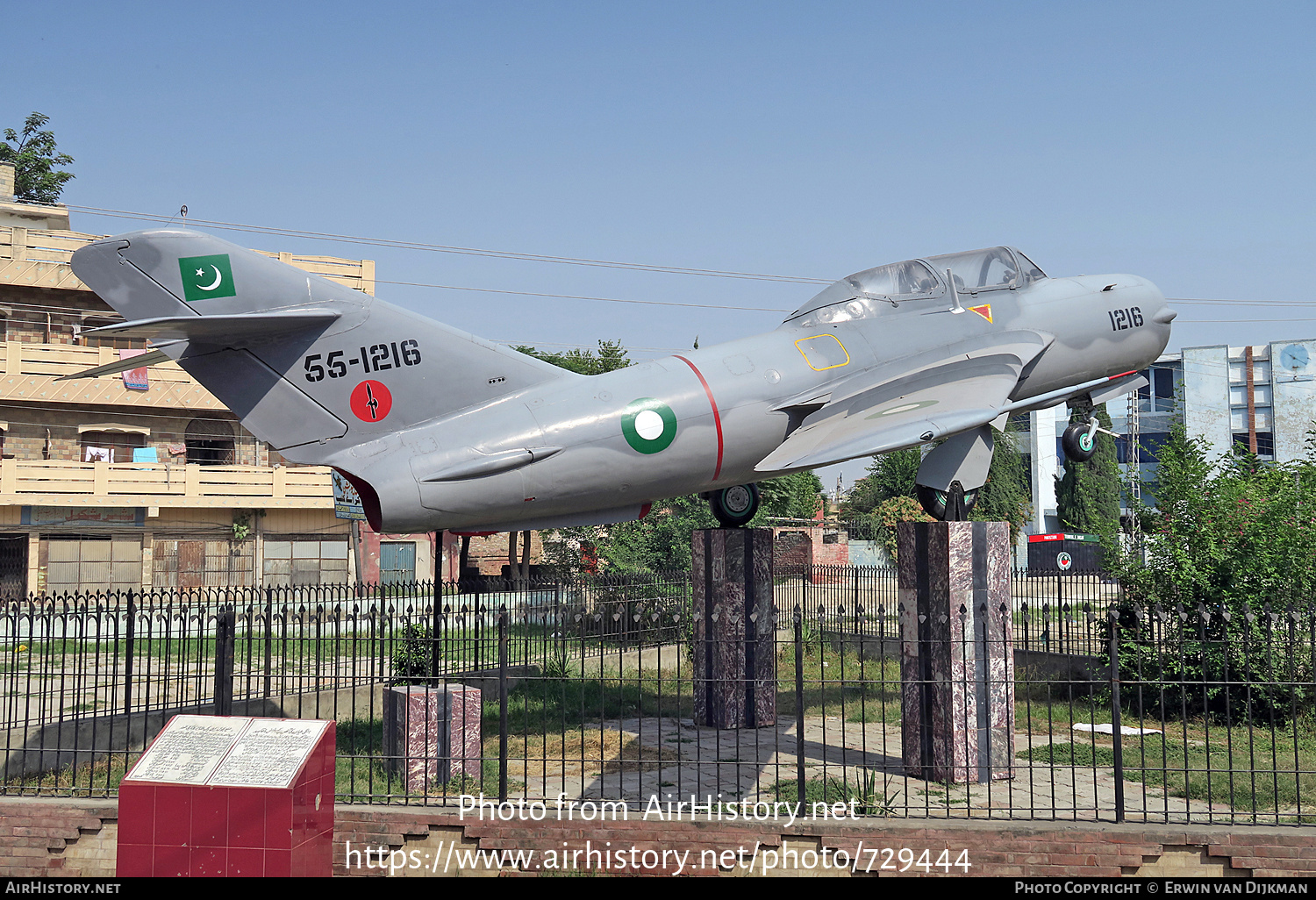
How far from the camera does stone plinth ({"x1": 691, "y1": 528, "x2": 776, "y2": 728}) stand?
42.8 feet

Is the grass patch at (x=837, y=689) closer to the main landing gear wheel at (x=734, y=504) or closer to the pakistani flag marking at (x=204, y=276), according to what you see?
the main landing gear wheel at (x=734, y=504)

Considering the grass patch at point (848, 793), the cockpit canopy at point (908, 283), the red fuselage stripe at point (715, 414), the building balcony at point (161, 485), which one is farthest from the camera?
the building balcony at point (161, 485)

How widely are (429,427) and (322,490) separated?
94.5 ft

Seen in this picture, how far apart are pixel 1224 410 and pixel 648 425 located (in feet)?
213

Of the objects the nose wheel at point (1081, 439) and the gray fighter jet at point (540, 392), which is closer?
the gray fighter jet at point (540, 392)

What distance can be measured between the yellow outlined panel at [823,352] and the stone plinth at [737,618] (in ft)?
9.32

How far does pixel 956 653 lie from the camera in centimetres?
1026

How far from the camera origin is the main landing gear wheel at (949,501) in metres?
10.9

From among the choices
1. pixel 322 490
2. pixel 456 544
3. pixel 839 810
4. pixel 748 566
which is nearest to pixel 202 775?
pixel 839 810

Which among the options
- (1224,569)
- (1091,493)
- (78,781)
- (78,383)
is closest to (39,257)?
(78,383)

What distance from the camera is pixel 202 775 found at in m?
6.95

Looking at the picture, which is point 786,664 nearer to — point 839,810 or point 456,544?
point 839,810

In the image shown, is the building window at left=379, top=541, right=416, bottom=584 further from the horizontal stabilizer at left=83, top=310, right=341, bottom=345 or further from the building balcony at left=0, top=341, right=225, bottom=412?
the horizontal stabilizer at left=83, top=310, right=341, bottom=345

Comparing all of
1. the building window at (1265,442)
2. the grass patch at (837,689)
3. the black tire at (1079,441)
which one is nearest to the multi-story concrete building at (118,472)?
the grass patch at (837,689)
